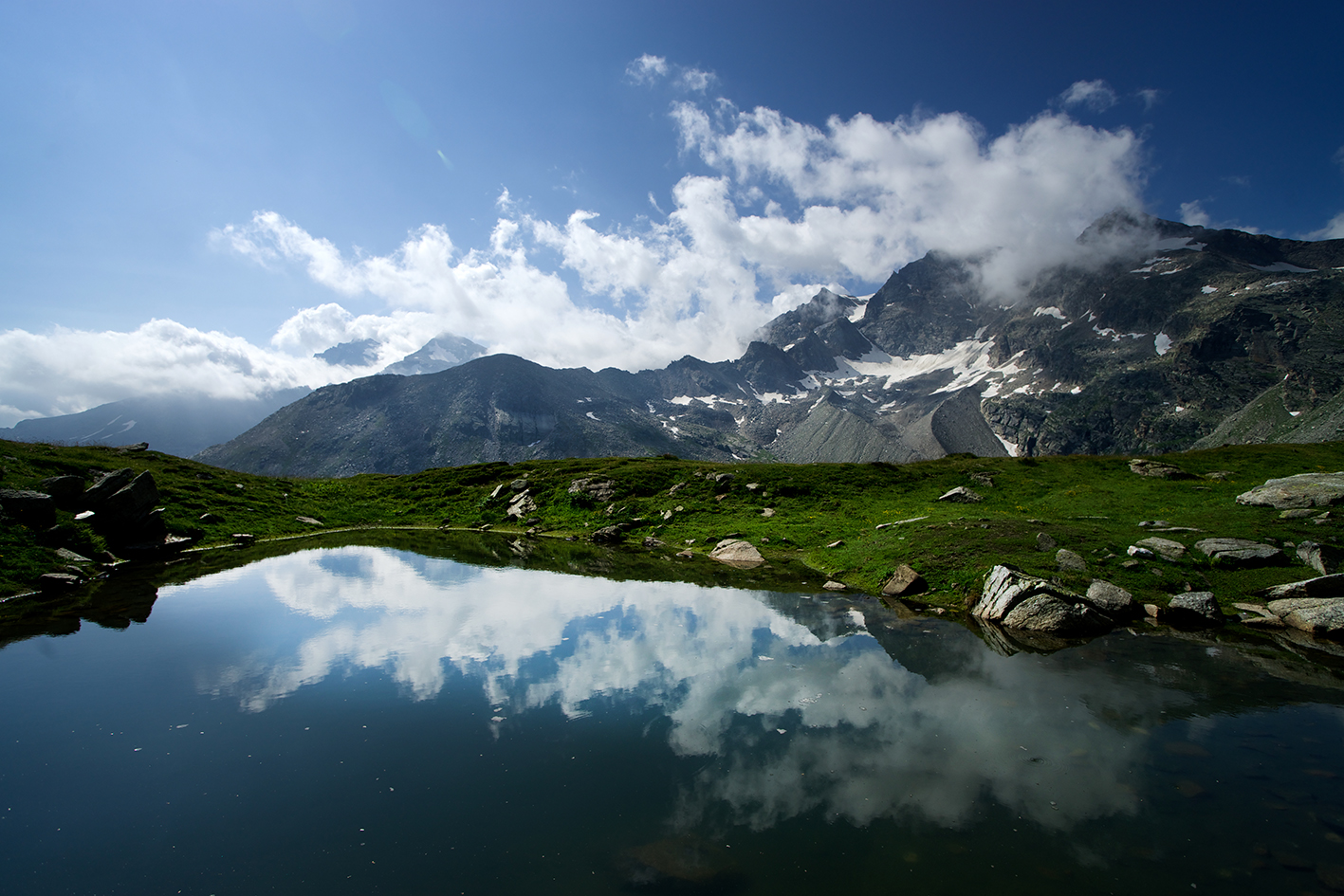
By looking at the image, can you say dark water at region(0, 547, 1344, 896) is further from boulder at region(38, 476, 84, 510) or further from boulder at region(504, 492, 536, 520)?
boulder at region(504, 492, 536, 520)

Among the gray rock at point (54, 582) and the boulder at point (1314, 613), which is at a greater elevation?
the boulder at point (1314, 613)

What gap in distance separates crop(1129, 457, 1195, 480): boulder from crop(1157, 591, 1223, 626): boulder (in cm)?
3792

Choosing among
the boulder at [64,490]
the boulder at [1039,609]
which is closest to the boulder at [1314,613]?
the boulder at [1039,609]

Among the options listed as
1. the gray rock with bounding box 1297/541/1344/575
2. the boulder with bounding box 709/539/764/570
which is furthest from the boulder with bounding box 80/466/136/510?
the gray rock with bounding box 1297/541/1344/575

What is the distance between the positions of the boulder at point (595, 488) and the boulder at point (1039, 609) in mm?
39070

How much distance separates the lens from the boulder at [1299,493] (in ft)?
102

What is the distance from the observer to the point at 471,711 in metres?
14.9

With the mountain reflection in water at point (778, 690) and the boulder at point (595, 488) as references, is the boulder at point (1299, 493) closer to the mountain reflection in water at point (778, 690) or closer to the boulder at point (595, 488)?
the mountain reflection in water at point (778, 690)

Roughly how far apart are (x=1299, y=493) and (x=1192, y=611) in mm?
20080

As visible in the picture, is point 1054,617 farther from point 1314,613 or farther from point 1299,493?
point 1299,493

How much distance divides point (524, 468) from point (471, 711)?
205ft

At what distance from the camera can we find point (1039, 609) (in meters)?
22.2

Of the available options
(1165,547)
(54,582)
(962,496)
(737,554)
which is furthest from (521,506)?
(1165,547)

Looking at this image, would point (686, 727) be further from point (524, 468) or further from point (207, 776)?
point (524, 468)
